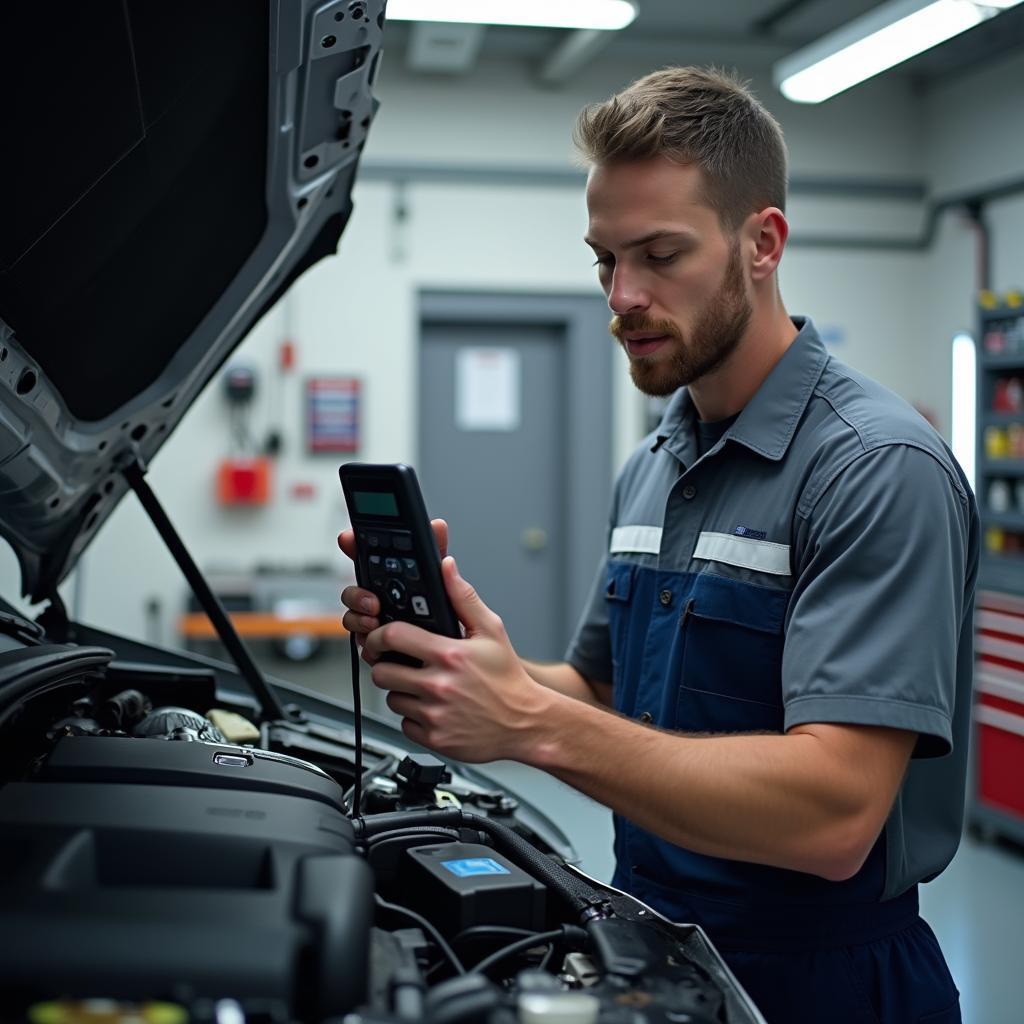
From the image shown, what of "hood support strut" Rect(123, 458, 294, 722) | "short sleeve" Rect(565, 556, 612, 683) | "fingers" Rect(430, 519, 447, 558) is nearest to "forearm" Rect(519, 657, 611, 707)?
"short sleeve" Rect(565, 556, 612, 683)

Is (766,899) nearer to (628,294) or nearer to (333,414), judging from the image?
(628,294)

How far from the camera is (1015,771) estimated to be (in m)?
3.80

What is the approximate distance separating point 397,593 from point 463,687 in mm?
134

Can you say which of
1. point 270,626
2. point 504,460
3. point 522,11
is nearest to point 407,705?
point 270,626

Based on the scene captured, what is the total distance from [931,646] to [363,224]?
4226 mm

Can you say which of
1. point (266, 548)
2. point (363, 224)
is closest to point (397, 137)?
point (363, 224)

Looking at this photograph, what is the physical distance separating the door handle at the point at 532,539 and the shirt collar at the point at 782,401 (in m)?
3.90

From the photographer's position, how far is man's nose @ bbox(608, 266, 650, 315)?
1254 mm

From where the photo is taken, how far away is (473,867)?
1004 mm

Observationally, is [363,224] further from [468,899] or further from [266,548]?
[468,899]

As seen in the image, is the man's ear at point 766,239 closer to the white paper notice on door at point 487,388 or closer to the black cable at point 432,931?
the black cable at point 432,931

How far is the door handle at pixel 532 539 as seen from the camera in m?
5.25

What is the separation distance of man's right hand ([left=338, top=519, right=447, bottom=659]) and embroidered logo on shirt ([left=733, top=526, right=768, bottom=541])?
37 centimetres

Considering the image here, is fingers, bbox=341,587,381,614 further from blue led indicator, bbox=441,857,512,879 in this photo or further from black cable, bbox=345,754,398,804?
black cable, bbox=345,754,398,804
